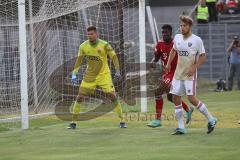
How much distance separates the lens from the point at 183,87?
13.1m

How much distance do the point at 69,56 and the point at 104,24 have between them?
1.68m

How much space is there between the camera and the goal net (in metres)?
17.9

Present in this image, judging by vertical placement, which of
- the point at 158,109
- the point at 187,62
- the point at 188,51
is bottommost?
the point at 158,109

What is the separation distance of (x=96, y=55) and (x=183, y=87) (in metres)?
2.73

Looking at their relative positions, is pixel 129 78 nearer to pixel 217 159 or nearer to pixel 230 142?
pixel 230 142

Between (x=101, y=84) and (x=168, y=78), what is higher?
(x=168, y=78)

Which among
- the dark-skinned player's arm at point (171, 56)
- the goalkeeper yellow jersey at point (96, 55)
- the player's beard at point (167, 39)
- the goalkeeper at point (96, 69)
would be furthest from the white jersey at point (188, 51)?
the goalkeeper yellow jersey at point (96, 55)

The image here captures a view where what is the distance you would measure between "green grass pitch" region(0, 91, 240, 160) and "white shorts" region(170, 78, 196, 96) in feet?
2.62

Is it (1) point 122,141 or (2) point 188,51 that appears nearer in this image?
(1) point 122,141

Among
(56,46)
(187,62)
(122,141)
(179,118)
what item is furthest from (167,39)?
(56,46)

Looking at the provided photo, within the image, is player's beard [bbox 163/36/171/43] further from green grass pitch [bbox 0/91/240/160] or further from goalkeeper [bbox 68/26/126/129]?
green grass pitch [bbox 0/91/240/160]

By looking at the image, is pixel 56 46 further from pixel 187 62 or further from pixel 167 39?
pixel 187 62

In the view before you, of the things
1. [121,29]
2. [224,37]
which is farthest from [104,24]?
[224,37]

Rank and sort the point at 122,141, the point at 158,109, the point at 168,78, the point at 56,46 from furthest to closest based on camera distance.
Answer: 1. the point at 56,46
2. the point at 158,109
3. the point at 168,78
4. the point at 122,141
